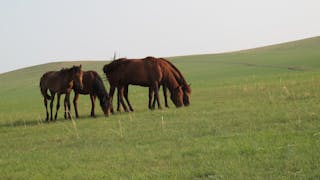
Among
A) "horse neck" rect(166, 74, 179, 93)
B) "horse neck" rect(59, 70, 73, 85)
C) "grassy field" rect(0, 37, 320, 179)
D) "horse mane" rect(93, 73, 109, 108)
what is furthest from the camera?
"horse neck" rect(166, 74, 179, 93)

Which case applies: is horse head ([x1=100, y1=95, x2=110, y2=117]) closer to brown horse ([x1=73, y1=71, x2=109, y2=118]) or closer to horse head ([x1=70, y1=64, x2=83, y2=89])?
brown horse ([x1=73, y1=71, x2=109, y2=118])

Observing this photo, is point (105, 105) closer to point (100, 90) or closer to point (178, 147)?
point (100, 90)

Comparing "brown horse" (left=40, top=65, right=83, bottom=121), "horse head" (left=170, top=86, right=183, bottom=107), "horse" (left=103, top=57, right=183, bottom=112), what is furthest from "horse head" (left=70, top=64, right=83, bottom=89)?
"horse head" (left=170, top=86, right=183, bottom=107)

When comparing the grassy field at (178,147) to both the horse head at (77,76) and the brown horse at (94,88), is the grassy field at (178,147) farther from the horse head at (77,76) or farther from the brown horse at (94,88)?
the brown horse at (94,88)

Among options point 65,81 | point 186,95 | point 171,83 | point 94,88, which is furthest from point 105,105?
point 186,95

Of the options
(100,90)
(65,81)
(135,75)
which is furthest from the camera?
(135,75)

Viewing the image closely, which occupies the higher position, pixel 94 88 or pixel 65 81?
pixel 65 81

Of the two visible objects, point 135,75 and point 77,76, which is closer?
point 77,76

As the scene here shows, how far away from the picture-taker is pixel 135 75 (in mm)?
18750

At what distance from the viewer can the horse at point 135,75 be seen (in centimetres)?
1866

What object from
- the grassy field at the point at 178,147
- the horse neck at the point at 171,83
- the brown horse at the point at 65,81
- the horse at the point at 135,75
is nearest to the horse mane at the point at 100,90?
the horse at the point at 135,75

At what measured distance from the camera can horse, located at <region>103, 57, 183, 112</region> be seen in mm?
18656

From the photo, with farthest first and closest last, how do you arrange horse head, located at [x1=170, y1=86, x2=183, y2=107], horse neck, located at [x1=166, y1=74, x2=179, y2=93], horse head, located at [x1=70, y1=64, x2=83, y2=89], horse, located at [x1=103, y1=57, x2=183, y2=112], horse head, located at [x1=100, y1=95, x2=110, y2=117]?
1. horse neck, located at [x1=166, y1=74, x2=179, y2=93]
2. horse head, located at [x1=170, y1=86, x2=183, y2=107]
3. horse, located at [x1=103, y1=57, x2=183, y2=112]
4. horse head, located at [x1=100, y1=95, x2=110, y2=117]
5. horse head, located at [x1=70, y1=64, x2=83, y2=89]

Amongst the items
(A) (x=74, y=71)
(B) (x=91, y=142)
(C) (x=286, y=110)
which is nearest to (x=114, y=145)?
(B) (x=91, y=142)
